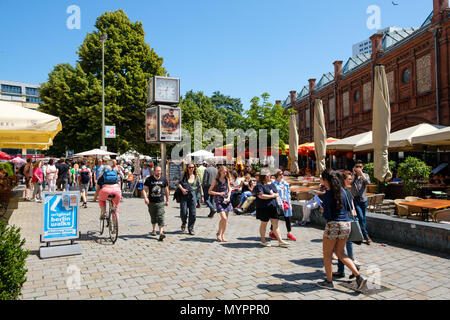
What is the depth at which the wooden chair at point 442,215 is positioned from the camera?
7.33 metres

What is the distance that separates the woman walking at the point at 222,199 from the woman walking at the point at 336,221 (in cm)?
343

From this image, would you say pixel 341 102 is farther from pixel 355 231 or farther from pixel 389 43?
pixel 355 231

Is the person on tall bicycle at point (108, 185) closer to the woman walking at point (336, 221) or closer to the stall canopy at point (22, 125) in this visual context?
the stall canopy at point (22, 125)

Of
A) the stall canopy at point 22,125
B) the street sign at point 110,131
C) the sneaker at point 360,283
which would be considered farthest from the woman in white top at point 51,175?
the sneaker at point 360,283

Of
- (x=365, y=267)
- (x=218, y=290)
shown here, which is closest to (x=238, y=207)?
(x=365, y=267)

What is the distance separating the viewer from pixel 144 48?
2848cm

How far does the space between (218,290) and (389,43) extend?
1159 inches

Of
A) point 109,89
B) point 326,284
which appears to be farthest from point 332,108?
point 326,284

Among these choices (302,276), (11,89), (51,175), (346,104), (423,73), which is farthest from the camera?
(11,89)

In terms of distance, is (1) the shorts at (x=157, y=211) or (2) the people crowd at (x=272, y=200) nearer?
(2) the people crowd at (x=272, y=200)

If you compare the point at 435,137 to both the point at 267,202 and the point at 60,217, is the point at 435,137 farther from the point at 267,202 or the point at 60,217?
the point at 60,217

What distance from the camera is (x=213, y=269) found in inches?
229

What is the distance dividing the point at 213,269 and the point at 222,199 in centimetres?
252
